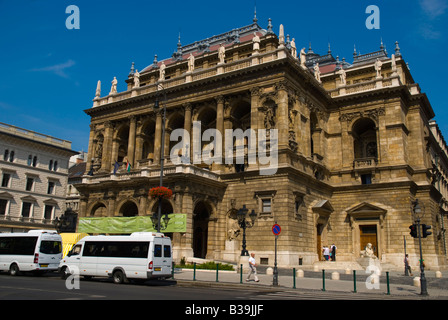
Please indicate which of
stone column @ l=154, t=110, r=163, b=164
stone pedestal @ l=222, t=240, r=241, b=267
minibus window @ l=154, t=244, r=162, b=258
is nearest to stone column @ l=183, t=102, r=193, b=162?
stone column @ l=154, t=110, r=163, b=164

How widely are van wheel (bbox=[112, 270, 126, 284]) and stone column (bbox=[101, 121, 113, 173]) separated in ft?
89.6

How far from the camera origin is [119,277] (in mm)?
22609

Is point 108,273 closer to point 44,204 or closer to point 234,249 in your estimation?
point 234,249

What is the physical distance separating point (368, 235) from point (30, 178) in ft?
154

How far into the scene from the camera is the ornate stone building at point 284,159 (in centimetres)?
3712

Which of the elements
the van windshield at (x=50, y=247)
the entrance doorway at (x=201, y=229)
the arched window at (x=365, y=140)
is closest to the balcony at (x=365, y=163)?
the arched window at (x=365, y=140)

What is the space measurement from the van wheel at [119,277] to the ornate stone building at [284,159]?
12.0 meters

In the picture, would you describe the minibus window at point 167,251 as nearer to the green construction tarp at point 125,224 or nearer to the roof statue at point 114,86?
the green construction tarp at point 125,224

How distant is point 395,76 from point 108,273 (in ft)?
116

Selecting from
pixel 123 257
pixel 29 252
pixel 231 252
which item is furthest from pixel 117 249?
pixel 231 252

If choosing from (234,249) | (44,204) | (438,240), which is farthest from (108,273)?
(44,204)

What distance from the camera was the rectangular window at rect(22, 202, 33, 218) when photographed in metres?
59.1

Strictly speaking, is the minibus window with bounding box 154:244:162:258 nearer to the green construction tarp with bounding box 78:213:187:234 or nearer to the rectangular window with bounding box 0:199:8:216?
the green construction tarp with bounding box 78:213:187:234

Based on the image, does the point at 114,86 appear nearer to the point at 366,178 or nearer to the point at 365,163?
the point at 365,163
